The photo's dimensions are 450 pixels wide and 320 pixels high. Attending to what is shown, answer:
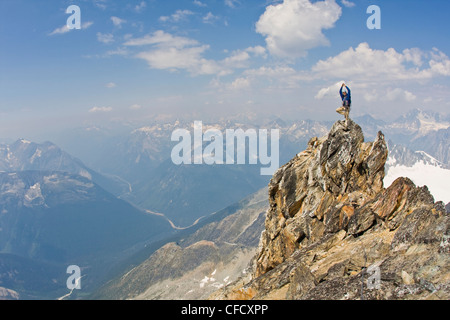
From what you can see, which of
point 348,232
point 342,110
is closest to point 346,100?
point 342,110

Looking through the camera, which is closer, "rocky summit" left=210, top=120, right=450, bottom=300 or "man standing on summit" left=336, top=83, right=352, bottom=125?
"rocky summit" left=210, top=120, right=450, bottom=300

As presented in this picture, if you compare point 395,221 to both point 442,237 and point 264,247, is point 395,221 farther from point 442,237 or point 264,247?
point 264,247

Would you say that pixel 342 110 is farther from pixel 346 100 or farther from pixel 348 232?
pixel 348 232

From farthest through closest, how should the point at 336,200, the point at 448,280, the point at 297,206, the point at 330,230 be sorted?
the point at 297,206 → the point at 336,200 → the point at 330,230 → the point at 448,280

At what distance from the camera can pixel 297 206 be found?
5525 centimetres

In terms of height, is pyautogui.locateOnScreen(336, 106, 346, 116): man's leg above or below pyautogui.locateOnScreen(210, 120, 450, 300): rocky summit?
above

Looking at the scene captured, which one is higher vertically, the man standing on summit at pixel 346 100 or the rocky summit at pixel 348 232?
the man standing on summit at pixel 346 100

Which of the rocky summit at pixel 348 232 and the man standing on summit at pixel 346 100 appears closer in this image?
the rocky summit at pixel 348 232

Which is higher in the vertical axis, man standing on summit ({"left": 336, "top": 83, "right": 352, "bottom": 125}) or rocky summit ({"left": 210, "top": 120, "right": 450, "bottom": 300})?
man standing on summit ({"left": 336, "top": 83, "right": 352, "bottom": 125})

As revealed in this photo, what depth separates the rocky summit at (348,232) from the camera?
2367cm

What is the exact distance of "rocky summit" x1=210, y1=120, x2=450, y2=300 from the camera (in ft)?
77.7
